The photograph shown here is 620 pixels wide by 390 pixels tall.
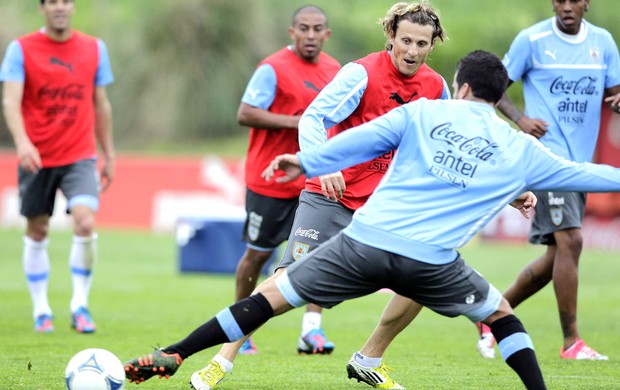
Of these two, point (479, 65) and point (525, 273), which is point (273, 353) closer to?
point (525, 273)

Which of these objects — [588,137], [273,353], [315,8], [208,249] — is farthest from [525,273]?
[208,249]

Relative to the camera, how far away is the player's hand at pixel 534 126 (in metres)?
8.08

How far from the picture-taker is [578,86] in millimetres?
8227

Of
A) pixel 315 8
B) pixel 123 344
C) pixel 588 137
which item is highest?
pixel 315 8

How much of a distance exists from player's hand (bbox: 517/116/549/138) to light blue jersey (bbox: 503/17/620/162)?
13 cm

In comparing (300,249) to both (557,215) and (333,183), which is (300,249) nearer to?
(333,183)

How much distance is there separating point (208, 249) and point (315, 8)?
7.42m

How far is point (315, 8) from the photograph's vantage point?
8664 mm

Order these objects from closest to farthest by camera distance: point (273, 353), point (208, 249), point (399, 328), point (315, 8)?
point (399, 328)
point (273, 353)
point (315, 8)
point (208, 249)

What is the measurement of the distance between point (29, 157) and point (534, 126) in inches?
158

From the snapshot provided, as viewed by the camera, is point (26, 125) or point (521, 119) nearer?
point (521, 119)

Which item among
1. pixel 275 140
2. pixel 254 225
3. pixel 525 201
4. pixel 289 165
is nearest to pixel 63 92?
pixel 275 140

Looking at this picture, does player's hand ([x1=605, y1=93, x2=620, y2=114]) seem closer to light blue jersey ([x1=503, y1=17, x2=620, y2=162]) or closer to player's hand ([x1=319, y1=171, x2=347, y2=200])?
light blue jersey ([x1=503, y1=17, x2=620, y2=162])

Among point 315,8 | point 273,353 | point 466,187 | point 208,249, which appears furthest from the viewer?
point 208,249
